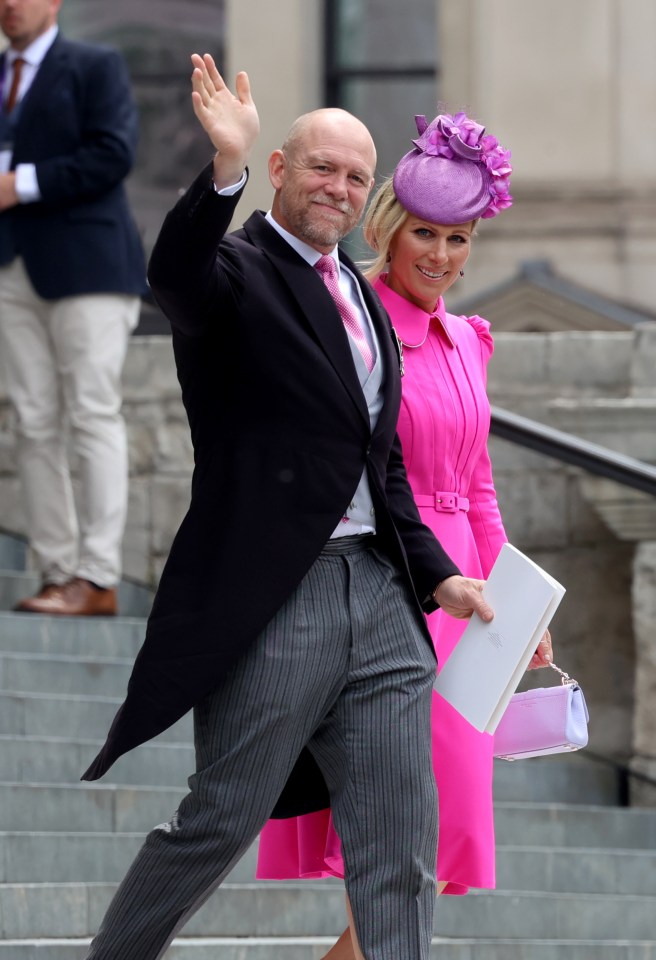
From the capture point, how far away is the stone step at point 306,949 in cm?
486

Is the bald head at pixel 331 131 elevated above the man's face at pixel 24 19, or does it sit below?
below

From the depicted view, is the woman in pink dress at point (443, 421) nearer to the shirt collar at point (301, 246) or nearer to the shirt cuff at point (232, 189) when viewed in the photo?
the shirt collar at point (301, 246)

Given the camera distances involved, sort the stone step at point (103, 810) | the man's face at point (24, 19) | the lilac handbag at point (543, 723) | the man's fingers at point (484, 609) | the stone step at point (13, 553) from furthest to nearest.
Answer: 1. the stone step at point (13, 553)
2. the man's face at point (24, 19)
3. the stone step at point (103, 810)
4. the lilac handbag at point (543, 723)
5. the man's fingers at point (484, 609)

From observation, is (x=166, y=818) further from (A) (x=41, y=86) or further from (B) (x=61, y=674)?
(A) (x=41, y=86)

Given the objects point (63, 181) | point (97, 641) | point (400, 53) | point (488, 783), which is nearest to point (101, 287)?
point (63, 181)

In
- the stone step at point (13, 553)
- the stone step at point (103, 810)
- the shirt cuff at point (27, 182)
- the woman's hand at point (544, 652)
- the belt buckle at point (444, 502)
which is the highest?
the shirt cuff at point (27, 182)

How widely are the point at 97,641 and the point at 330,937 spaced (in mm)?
2074

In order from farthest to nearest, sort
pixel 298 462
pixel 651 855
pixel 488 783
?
pixel 651 855
pixel 488 783
pixel 298 462

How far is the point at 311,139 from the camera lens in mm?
3791

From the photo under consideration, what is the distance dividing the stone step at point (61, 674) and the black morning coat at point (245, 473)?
2.97 metres

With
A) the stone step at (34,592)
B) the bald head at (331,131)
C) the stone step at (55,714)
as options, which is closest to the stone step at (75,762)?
the stone step at (55,714)

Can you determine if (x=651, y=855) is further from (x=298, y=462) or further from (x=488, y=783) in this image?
(x=298, y=462)

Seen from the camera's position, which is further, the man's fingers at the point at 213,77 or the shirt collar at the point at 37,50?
the shirt collar at the point at 37,50

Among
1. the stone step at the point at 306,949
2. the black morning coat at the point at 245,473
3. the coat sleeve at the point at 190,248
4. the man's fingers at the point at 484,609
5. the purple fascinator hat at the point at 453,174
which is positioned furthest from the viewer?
the stone step at the point at 306,949
